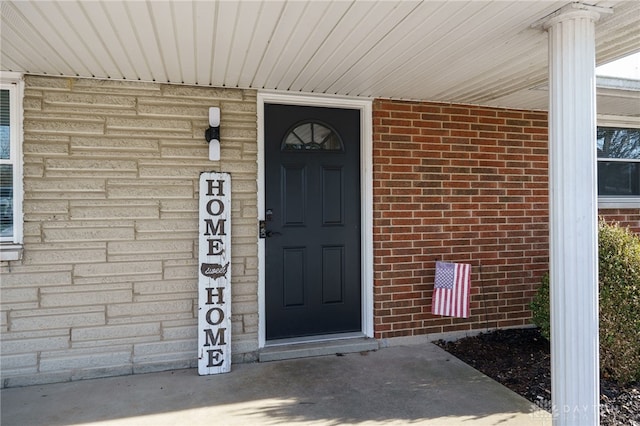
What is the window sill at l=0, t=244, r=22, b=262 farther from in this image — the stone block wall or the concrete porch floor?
the concrete porch floor

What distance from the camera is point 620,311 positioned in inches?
122

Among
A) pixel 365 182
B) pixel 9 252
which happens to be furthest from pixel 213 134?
pixel 9 252

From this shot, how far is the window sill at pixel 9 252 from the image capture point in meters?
3.19

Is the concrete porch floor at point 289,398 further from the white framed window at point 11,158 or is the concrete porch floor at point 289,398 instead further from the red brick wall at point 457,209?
the white framed window at point 11,158

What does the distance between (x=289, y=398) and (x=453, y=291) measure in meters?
1.83

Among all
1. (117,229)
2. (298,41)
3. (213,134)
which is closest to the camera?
(298,41)

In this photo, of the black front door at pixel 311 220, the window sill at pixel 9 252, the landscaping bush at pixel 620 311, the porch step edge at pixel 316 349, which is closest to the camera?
the landscaping bush at pixel 620 311

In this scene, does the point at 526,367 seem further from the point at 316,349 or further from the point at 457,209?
the point at 316,349

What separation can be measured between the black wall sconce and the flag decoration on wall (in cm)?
232

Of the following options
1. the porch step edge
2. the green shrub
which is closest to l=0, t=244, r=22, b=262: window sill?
the porch step edge

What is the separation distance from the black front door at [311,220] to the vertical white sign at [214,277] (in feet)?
1.46

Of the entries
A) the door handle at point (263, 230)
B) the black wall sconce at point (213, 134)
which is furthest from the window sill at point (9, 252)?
the door handle at point (263, 230)

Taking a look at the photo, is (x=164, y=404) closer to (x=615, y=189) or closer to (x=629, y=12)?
(x=629, y=12)

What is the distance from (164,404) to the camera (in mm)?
2936
